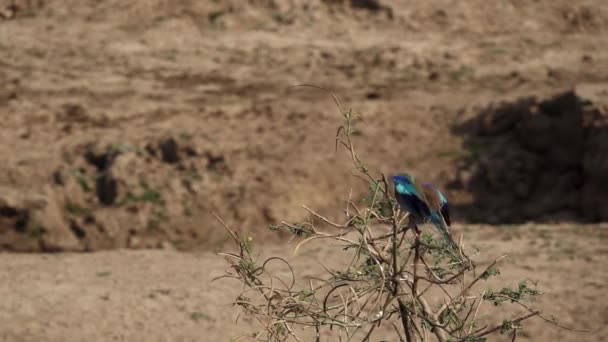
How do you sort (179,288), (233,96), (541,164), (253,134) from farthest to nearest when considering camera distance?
1. (233,96)
2. (253,134)
3. (541,164)
4. (179,288)

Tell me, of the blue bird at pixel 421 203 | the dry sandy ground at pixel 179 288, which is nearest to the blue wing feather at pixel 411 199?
the blue bird at pixel 421 203

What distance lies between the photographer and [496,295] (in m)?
4.52

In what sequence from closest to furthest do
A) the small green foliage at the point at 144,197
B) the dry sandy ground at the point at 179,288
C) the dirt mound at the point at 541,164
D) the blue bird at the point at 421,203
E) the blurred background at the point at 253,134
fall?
the blue bird at the point at 421,203
the dry sandy ground at the point at 179,288
the blurred background at the point at 253,134
the small green foliage at the point at 144,197
the dirt mound at the point at 541,164

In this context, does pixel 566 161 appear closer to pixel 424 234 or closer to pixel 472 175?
pixel 472 175

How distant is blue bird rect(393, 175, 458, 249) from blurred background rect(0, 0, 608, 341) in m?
3.78

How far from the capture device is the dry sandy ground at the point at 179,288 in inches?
309

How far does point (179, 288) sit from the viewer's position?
8539 millimetres

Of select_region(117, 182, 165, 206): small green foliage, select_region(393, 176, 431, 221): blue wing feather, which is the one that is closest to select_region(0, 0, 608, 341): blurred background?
select_region(117, 182, 165, 206): small green foliage

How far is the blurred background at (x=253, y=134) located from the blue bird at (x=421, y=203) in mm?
3779

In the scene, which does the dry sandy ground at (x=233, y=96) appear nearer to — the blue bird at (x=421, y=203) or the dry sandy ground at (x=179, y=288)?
the dry sandy ground at (x=179, y=288)

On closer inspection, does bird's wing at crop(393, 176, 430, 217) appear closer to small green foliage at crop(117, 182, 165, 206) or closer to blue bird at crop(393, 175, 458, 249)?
blue bird at crop(393, 175, 458, 249)

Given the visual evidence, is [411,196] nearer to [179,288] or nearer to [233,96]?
[179,288]

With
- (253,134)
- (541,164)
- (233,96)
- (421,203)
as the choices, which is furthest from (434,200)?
(233,96)

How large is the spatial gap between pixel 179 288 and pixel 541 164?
4.23m
